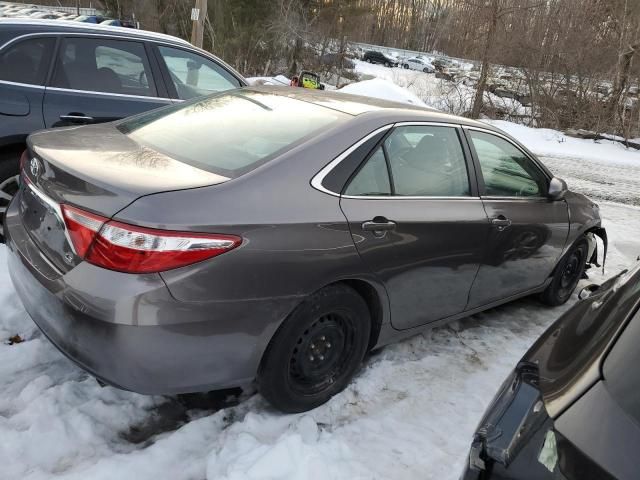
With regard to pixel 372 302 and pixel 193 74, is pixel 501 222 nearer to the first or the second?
pixel 372 302

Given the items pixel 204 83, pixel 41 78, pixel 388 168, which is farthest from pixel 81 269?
pixel 204 83

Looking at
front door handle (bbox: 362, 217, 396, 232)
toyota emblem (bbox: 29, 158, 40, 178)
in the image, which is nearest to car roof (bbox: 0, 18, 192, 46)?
toyota emblem (bbox: 29, 158, 40, 178)

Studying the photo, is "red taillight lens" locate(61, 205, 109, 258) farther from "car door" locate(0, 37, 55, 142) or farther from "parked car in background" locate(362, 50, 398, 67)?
"parked car in background" locate(362, 50, 398, 67)

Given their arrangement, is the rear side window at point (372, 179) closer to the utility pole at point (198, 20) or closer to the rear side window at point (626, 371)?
the rear side window at point (626, 371)

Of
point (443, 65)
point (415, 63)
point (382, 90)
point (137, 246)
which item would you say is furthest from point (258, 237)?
point (415, 63)

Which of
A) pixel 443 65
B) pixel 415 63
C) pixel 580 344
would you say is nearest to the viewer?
pixel 580 344

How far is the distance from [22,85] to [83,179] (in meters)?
2.39

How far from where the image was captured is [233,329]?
7.72ft

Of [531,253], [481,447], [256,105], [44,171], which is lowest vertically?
[531,253]

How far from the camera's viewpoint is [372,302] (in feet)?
9.77

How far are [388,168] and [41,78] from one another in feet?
9.77

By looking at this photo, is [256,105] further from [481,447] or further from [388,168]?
[481,447]

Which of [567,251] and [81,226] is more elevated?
[81,226]

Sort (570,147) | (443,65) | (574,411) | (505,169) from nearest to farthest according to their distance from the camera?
1. (574,411)
2. (505,169)
3. (570,147)
4. (443,65)
